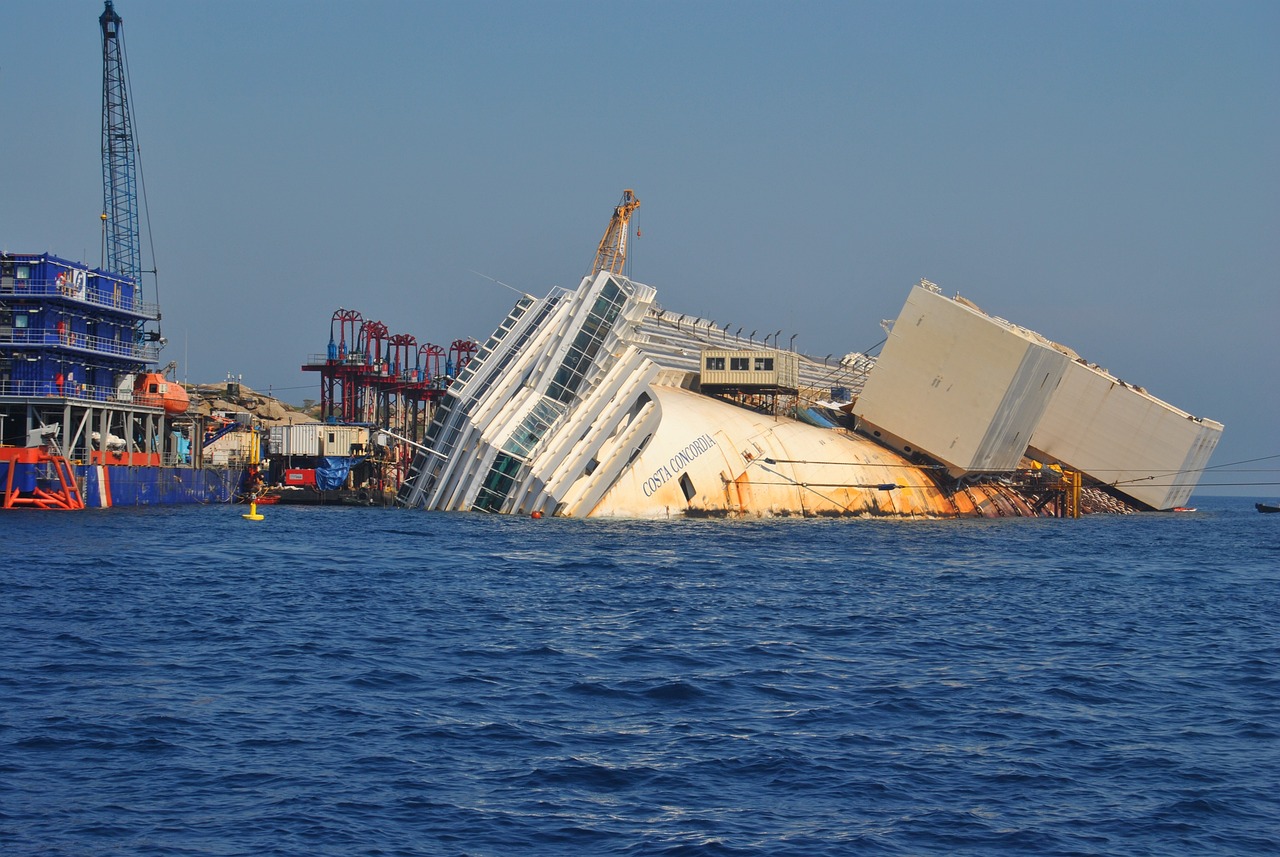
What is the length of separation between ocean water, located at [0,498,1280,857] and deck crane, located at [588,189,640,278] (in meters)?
62.7

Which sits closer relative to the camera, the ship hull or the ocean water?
the ocean water

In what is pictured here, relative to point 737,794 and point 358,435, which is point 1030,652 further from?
point 358,435

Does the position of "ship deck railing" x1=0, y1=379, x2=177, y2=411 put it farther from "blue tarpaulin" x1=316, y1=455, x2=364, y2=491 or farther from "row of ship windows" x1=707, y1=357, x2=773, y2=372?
"row of ship windows" x1=707, y1=357, x2=773, y2=372

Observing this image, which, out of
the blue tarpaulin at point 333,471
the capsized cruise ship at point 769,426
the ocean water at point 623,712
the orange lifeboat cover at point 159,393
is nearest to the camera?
the ocean water at point 623,712

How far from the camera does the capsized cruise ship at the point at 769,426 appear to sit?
242ft

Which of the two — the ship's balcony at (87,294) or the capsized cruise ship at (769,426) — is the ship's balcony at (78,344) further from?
the capsized cruise ship at (769,426)

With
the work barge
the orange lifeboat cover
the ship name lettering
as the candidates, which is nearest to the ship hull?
the orange lifeboat cover

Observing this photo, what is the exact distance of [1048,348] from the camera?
3472 inches

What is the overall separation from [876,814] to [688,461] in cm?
5681

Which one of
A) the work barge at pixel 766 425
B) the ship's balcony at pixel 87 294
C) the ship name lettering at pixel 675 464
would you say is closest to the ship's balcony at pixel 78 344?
the ship's balcony at pixel 87 294

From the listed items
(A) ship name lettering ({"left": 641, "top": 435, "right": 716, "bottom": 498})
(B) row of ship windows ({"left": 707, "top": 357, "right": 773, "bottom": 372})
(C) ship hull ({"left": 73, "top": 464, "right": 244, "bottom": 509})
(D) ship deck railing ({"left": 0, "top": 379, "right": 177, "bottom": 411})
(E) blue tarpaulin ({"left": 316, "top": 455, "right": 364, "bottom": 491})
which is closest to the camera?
(A) ship name lettering ({"left": 641, "top": 435, "right": 716, "bottom": 498})

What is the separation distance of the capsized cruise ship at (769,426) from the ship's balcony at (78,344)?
22.6 meters

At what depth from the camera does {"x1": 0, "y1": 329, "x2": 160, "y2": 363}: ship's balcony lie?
84.4 m

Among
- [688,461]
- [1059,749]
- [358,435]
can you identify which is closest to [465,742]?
[1059,749]
